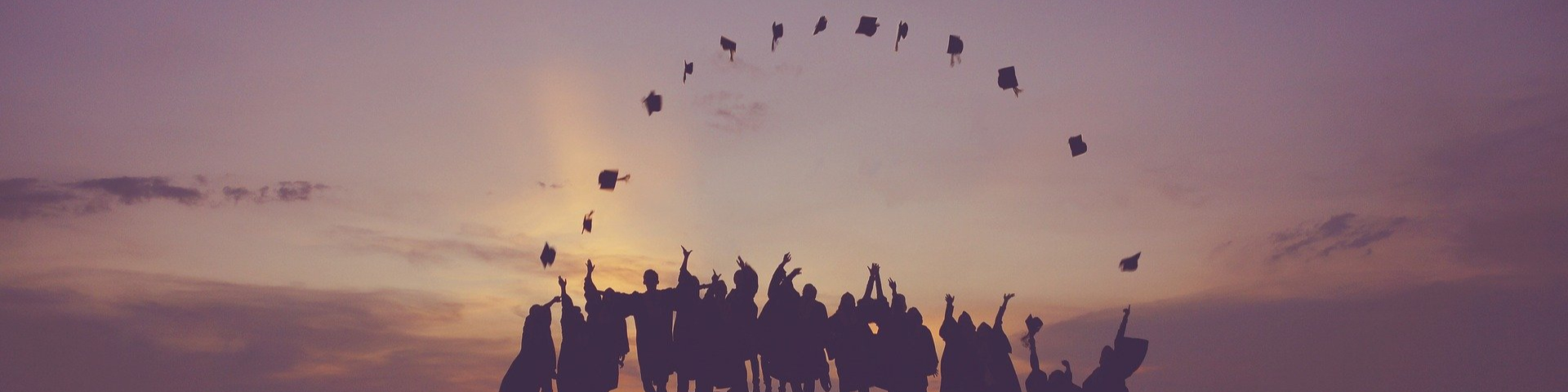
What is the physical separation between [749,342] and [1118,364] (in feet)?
17.1

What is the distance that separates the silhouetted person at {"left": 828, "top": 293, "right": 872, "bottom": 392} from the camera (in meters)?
17.6

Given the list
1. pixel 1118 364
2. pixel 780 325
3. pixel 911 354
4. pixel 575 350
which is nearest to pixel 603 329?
pixel 575 350

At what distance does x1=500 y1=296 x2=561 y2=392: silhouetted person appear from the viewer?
17047 millimetres

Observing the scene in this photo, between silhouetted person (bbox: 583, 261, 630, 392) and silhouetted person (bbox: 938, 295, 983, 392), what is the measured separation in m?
4.74

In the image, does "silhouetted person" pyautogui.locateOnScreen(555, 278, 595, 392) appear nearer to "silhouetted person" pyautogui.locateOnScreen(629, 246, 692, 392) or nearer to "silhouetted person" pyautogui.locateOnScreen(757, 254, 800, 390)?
"silhouetted person" pyautogui.locateOnScreen(629, 246, 692, 392)

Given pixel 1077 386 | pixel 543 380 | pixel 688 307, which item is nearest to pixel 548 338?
pixel 543 380

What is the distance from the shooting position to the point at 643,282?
55.7 feet

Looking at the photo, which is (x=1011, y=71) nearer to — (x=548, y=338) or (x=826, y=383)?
(x=826, y=383)

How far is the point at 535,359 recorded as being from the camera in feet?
55.9

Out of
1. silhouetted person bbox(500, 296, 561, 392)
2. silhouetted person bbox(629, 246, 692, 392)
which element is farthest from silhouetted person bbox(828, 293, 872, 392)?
silhouetted person bbox(500, 296, 561, 392)

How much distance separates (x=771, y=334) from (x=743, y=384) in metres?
0.87

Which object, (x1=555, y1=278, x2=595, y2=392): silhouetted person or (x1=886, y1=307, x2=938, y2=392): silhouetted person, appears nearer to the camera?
(x1=555, y1=278, x2=595, y2=392): silhouetted person

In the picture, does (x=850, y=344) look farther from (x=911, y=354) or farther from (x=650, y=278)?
(x=650, y=278)

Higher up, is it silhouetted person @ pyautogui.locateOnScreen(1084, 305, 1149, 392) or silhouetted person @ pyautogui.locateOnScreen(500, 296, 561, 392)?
silhouetted person @ pyautogui.locateOnScreen(500, 296, 561, 392)
